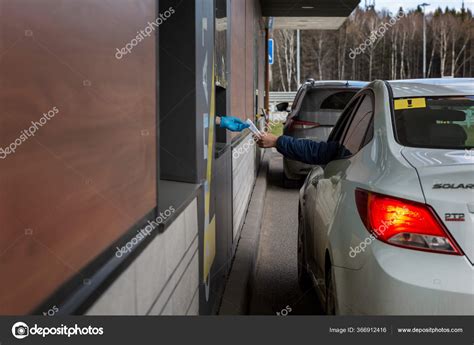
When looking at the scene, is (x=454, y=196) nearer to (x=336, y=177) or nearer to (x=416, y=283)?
(x=416, y=283)

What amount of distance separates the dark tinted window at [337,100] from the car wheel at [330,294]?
7742 millimetres

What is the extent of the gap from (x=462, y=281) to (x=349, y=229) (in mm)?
703

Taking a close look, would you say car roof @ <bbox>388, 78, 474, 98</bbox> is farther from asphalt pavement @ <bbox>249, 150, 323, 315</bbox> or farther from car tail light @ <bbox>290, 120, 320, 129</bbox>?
car tail light @ <bbox>290, 120, 320, 129</bbox>

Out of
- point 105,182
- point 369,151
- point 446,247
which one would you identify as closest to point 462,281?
point 446,247

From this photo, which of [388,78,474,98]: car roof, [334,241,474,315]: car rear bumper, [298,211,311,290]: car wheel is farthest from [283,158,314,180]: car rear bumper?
[334,241,474,315]: car rear bumper

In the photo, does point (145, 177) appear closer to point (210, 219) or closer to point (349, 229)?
point (349, 229)

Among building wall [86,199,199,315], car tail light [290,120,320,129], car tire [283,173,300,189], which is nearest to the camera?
building wall [86,199,199,315]

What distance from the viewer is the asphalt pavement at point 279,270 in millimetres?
5574

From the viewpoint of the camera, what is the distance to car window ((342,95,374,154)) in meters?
4.02

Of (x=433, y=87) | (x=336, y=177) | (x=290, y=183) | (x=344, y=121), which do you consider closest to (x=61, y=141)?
(x=336, y=177)

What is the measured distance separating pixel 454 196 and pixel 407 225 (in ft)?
0.83

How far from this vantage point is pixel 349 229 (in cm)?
345

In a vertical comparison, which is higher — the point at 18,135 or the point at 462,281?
the point at 18,135

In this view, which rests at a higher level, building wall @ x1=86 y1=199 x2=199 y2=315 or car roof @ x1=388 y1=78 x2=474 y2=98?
car roof @ x1=388 y1=78 x2=474 y2=98
